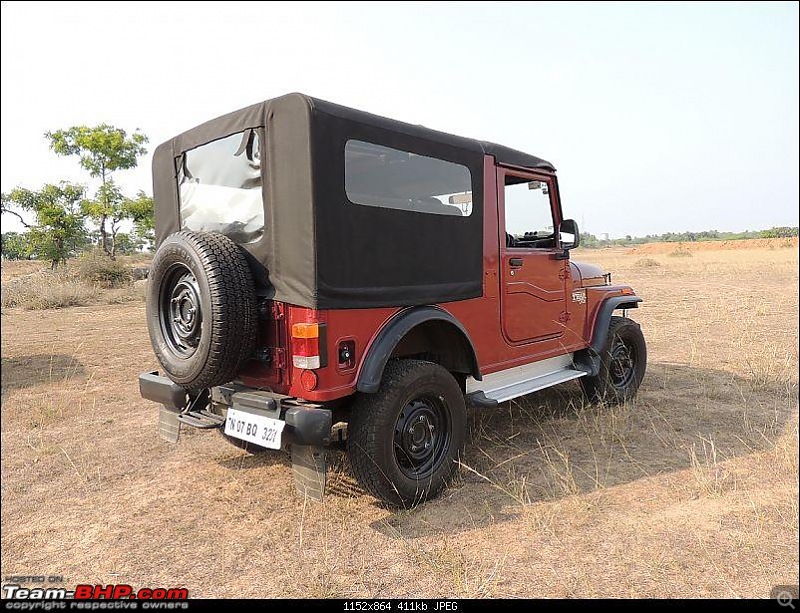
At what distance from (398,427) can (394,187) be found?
1.55 metres

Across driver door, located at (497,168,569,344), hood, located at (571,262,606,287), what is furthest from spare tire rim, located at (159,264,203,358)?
hood, located at (571,262,606,287)

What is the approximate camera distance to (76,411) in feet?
17.5

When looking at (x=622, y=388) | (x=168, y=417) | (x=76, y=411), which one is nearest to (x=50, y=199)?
(x=76, y=411)

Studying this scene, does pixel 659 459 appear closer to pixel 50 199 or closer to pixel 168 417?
pixel 168 417

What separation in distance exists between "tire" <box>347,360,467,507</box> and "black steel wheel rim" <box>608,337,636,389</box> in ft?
8.11

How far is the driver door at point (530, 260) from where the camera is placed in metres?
4.39

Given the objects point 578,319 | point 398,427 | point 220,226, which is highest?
point 220,226

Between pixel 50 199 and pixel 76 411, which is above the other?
pixel 50 199

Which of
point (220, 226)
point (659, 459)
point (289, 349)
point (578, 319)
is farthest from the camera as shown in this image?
point (578, 319)

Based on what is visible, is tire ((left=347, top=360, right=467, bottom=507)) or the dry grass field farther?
tire ((left=347, top=360, right=467, bottom=507))

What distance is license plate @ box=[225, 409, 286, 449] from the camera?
2967mm

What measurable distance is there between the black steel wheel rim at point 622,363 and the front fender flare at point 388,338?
2.53 meters

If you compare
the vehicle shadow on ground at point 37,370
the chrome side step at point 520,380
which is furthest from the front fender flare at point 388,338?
the vehicle shadow on ground at point 37,370

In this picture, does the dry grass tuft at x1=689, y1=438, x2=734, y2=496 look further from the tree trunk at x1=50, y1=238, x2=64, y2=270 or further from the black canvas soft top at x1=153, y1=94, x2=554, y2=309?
the tree trunk at x1=50, y1=238, x2=64, y2=270
